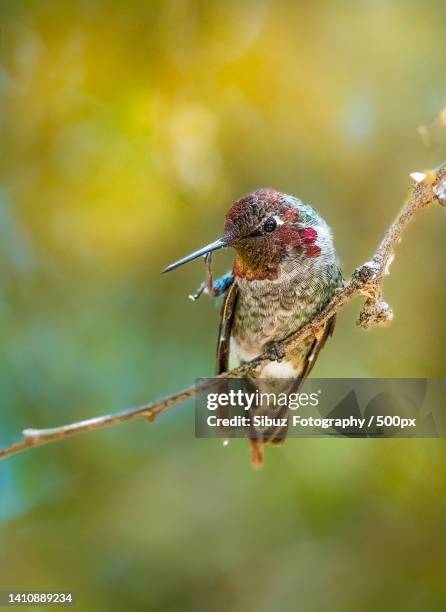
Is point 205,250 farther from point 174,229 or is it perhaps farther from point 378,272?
point 174,229

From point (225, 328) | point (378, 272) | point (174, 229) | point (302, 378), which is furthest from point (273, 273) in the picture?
point (174, 229)

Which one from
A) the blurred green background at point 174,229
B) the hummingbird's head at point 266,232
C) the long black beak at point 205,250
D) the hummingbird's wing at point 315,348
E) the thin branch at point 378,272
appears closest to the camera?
the thin branch at point 378,272

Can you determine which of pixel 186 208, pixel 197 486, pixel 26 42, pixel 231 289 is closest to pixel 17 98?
pixel 26 42

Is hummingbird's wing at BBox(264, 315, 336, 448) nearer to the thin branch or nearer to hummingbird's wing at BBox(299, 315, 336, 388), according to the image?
hummingbird's wing at BBox(299, 315, 336, 388)

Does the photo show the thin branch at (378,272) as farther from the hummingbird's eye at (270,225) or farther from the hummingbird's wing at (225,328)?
the hummingbird's wing at (225,328)

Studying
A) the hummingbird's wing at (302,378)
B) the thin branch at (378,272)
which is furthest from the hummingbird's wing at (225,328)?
the thin branch at (378,272)

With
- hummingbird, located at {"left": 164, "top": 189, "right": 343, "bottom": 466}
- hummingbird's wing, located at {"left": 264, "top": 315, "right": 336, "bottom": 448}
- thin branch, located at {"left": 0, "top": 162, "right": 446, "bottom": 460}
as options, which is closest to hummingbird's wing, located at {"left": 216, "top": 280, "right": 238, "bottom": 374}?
hummingbird, located at {"left": 164, "top": 189, "right": 343, "bottom": 466}
